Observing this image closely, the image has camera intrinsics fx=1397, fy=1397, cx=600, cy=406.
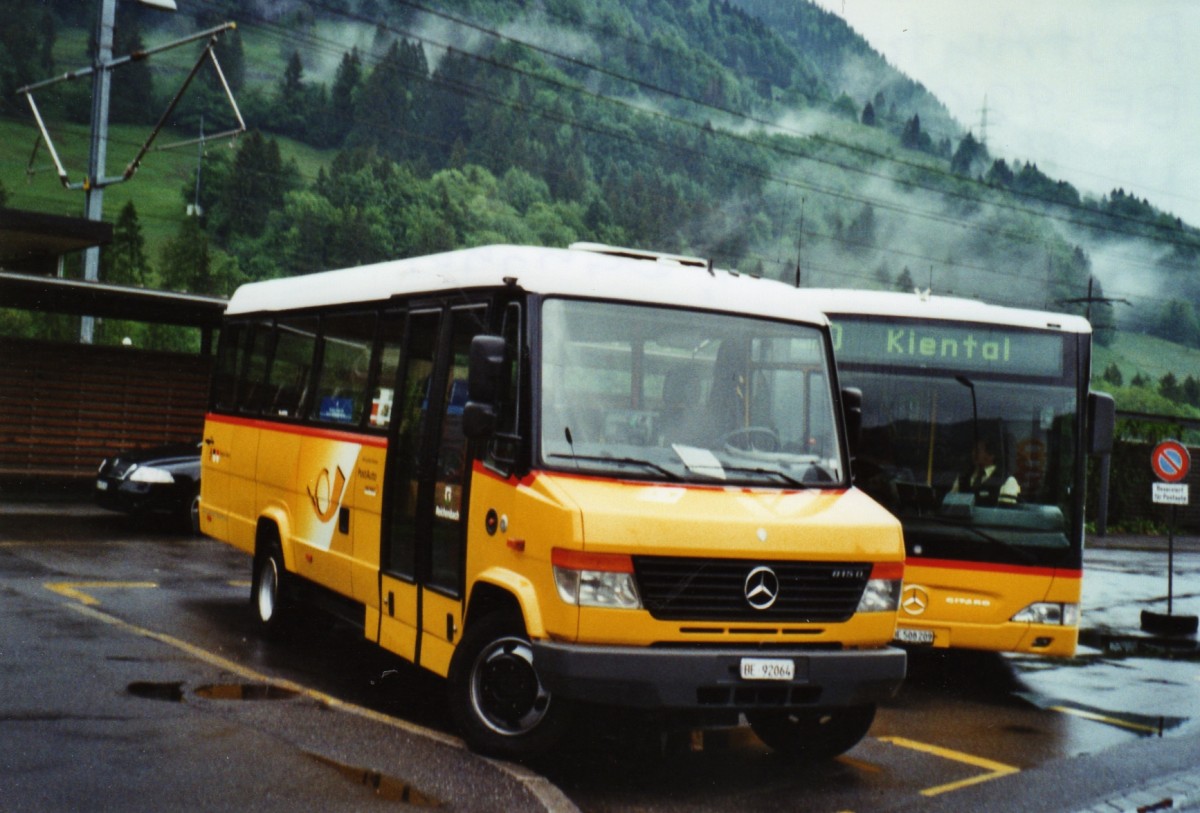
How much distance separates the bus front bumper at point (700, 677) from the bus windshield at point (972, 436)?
3.53 m

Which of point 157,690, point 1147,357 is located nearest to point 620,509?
point 157,690

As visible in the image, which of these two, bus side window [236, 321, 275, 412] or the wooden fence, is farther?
the wooden fence

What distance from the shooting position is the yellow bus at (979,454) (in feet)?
34.4

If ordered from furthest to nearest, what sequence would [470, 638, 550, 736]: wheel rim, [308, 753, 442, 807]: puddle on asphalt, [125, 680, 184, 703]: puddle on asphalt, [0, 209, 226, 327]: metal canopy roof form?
[0, 209, 226, 327]: metal canopy roof
[125, 680, 184, 703]: puddle on asphalt
[470, 638, 550, 736]: wheel rim
[308, 753, 442, 807]: puddle on asphalt

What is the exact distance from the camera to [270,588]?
1107 centimetres

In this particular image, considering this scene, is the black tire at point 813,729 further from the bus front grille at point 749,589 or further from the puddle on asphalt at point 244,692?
the puddle on asphalt at point 244,692

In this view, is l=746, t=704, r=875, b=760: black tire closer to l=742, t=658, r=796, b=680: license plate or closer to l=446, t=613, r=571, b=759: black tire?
l=742, t=658, r=796, b=680: license plate

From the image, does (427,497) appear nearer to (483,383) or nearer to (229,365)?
(483,383)


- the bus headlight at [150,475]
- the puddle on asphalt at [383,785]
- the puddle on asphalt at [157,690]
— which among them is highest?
the bus headlight at [150,475]

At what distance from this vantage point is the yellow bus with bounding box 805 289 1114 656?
1050 cm

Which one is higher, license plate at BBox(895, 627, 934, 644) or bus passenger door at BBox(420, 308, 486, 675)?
bus passenger door at BBox(420, 308, 486, 675)

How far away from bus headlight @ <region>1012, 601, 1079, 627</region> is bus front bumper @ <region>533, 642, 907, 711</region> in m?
3.48

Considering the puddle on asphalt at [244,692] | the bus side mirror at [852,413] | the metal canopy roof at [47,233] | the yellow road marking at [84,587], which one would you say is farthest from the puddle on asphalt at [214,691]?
the metal canopy roof at [47,233]

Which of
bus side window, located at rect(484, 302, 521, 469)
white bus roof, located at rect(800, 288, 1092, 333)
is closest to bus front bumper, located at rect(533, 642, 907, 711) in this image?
bus side window, located at rect(484, 302, 521, 469)
